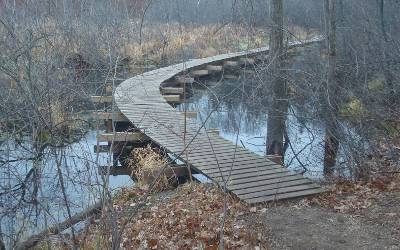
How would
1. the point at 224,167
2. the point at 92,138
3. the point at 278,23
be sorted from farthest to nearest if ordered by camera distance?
1. the point at 92,138
2. the point at 278,23
3. the point at 224,167

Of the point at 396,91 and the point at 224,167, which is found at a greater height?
the point at 396,91

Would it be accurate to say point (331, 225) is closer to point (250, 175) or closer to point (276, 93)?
point (250, 175)

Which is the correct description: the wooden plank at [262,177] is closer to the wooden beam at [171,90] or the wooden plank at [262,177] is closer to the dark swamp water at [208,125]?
the dark swamp water at [208,125]

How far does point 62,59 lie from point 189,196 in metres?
8.46

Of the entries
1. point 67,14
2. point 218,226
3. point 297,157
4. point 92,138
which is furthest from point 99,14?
point 218,226

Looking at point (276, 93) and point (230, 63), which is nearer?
point (276, 93)

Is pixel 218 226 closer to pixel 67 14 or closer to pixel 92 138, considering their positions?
pixel 92 138

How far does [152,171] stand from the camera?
23.9 ft

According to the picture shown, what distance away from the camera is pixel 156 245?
5.13m

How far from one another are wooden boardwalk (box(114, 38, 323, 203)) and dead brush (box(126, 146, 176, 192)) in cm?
24

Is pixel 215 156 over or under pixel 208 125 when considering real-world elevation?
over

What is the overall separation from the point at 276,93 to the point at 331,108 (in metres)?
1.94

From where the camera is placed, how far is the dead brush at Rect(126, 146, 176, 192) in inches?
288

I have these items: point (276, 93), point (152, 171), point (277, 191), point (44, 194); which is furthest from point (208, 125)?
point (277, 191)
